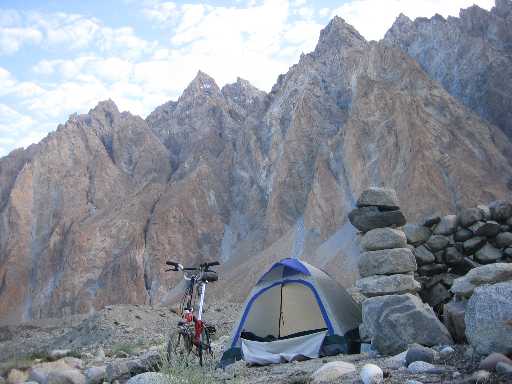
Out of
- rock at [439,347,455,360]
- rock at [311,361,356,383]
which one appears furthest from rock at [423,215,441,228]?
rock at [311,361,356,383]

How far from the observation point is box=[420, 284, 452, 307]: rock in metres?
10.9

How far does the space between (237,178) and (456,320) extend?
6777 cm

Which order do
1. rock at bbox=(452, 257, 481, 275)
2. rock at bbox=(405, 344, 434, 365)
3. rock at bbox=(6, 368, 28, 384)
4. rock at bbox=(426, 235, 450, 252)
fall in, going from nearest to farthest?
rock at bbox=(405, 344, 434, 365) → rock at bbox=(452, 257, 481, 275) → rock at bbox=(426, 235, 450, 252) → rock at bbox=(6, 368, 28, 384)

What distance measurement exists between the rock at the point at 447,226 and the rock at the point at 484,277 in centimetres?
339

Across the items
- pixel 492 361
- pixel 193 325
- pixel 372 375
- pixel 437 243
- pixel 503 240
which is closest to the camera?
pixel 492 361

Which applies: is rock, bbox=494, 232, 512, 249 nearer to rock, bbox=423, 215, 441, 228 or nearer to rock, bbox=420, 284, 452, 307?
rock, bbox=423, 215, 441, 228

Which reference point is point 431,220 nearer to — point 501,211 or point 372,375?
point 501,211

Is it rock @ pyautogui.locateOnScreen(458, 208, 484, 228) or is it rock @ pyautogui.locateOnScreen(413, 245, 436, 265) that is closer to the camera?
rock @ pyautogui.locateOnScreen(458, 208, 484, 228)

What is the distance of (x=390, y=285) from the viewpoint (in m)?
9.65

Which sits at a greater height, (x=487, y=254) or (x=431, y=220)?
(x=431, y=220)

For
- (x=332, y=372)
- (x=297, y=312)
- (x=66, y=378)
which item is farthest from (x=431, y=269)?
(x=66, y=378)

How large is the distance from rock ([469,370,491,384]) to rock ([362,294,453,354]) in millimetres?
2778

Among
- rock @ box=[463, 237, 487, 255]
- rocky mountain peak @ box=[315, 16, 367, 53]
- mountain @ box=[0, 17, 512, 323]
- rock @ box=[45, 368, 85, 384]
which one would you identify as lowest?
rock @ box=[45, 368, 85, 384]

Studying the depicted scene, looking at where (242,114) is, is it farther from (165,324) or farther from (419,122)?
(165,324)
